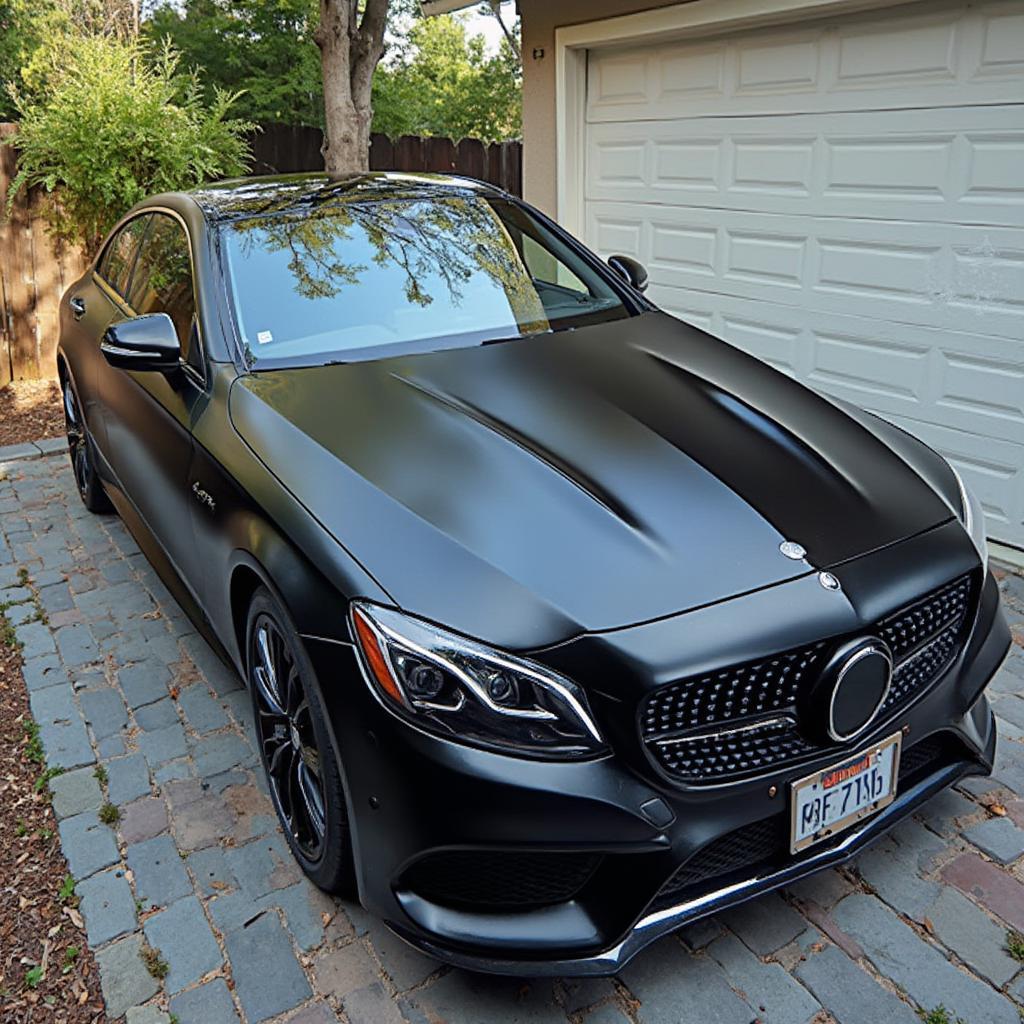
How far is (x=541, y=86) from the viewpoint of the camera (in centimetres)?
634

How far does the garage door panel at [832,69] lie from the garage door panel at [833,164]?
0.07 metres

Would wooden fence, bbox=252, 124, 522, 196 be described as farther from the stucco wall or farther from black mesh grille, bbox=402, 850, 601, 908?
black mesh grille, bbox=402, 850, 601, 908

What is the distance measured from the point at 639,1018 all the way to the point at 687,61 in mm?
4933

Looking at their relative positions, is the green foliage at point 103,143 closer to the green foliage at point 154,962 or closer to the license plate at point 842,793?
the green foliage at point 154,962

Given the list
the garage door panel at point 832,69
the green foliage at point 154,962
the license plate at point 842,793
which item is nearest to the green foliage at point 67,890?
the green foliage at point 154,962

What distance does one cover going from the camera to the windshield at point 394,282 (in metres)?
2.84

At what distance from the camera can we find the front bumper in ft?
5.74

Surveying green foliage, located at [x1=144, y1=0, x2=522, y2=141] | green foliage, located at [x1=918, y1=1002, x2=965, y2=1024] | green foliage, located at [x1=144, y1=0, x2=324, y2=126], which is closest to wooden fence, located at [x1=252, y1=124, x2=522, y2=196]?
green foliage, located at [x1=144, y1=0, x2=522, y2=141]

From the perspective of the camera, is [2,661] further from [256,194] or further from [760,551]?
[760,551]

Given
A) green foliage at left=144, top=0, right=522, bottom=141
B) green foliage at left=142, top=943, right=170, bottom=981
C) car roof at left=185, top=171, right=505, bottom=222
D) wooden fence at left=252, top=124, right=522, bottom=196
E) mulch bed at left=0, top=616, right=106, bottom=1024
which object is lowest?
mulch bed at left=0, top=616, right=106, bottom=1024

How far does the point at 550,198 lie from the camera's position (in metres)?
6.50

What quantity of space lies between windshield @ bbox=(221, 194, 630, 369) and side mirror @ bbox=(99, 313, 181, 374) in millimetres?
225

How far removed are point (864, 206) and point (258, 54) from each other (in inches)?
509

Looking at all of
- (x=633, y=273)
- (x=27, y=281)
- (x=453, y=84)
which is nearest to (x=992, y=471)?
→ (x=633, y=273)
